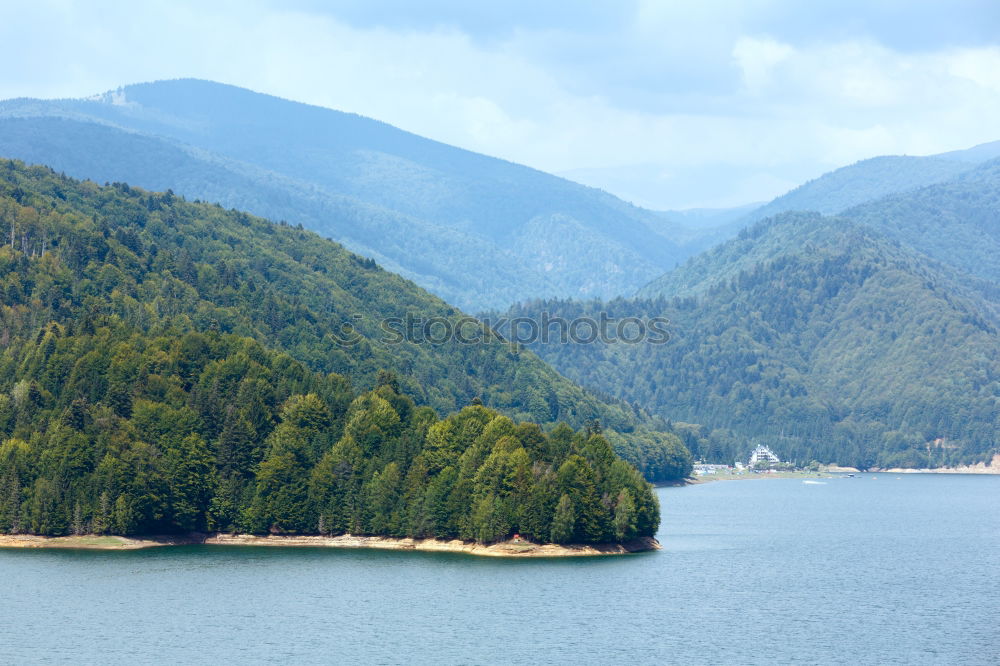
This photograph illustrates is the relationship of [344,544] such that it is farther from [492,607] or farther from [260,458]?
[492,607]

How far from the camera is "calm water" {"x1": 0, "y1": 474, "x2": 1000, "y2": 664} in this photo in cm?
9538

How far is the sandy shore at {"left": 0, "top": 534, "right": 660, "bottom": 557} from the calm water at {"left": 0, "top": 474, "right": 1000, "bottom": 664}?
3011 millimetres

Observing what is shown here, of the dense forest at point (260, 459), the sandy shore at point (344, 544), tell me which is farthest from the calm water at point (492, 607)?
the dense forest at point (260, 459)

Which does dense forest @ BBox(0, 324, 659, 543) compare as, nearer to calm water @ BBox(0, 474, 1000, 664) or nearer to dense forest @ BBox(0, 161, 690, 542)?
dense forest @ BBox(0, 161, 690, 542)

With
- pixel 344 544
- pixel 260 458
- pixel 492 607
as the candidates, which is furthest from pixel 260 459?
pixel 492 607

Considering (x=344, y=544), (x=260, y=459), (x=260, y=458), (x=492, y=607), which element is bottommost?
(x=492, y=607)

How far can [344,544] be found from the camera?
488 feet

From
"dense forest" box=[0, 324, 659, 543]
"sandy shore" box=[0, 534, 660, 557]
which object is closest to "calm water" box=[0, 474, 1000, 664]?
"sandy shore" box=[0, 534, 660, 557]

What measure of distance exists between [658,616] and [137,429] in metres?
68.3

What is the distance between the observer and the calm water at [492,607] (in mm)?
95375

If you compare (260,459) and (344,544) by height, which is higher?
(260,459)

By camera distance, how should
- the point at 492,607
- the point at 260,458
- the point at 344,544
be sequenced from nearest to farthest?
the point at 492,607, the point at 344,544, the point at 260,458

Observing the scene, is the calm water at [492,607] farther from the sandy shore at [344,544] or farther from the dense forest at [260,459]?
the dense forest at [260,459]

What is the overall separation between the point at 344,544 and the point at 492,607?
40.2 m
